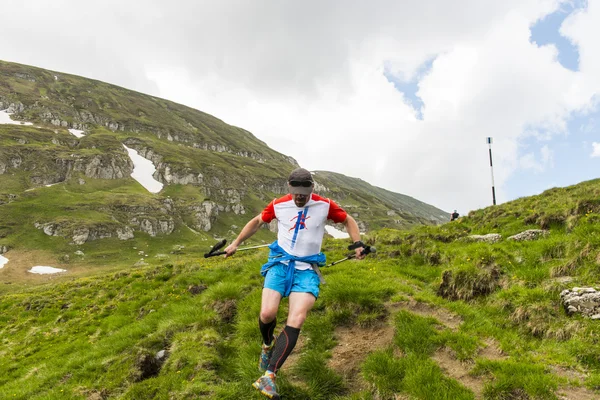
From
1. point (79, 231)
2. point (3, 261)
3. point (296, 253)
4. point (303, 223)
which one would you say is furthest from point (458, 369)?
point (79, 231)

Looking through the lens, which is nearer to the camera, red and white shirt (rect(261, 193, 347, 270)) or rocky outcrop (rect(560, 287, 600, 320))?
red and white shirt (rect(261, 193, 347, 270))

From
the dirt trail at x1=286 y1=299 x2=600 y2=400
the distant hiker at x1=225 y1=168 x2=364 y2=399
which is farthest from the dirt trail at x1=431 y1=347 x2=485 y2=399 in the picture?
the distant hiker at x1=225 y1=168 x2=364 y2=399

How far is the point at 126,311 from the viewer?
14297 millimetres

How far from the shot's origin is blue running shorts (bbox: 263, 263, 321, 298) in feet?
20.2

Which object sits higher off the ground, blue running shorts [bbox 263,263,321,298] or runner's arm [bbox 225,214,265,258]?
runner's arm [bbox 225,214,265,258]

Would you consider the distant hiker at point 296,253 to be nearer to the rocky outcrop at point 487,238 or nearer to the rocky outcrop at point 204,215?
the rocky outcrop at point 487,238

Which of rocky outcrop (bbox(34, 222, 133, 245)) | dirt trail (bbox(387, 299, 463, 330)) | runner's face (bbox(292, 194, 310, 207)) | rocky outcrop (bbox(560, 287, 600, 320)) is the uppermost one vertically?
rocky outcrop (bbox(34, 222, 133, 245))

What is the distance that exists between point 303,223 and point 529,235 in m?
10.0

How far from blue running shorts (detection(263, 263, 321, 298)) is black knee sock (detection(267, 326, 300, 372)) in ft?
2.44

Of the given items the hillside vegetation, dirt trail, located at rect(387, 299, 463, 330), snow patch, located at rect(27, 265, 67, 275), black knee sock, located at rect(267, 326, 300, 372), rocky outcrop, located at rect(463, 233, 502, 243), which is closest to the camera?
black knee sock, located at rect(267, 326, 300, 372)

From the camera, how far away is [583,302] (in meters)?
7.14

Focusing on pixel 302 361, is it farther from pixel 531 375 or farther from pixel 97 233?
pixel 97 233

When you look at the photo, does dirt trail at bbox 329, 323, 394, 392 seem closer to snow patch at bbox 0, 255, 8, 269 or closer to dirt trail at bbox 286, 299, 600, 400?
dirt trail at bbox 286, 299, 600, 400

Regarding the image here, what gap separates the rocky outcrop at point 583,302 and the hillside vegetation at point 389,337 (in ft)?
0.60
